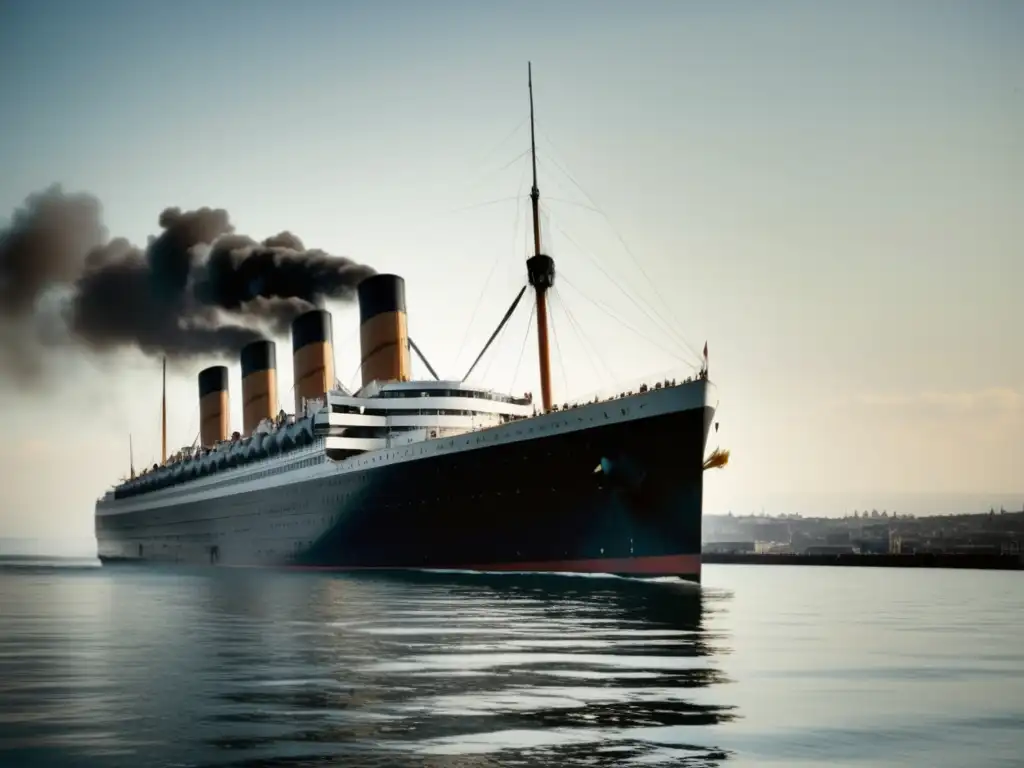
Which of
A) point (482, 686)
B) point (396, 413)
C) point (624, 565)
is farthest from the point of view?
point (396, 413)

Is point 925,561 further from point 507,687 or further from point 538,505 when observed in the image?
point 507,687

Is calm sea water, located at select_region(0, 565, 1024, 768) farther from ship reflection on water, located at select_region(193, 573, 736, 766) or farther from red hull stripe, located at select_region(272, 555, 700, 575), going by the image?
red hull stripe, located at select_region(272, 555, 700, 575)

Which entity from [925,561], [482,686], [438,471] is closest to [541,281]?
[438,471]

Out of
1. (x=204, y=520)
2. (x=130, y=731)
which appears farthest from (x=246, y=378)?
(x=130, y=731)

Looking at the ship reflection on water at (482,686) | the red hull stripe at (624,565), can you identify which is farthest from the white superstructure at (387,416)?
the ship reflection on water at (482,686)

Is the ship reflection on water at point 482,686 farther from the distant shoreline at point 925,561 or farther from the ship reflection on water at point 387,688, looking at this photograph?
the distant shoreline at point 925,561

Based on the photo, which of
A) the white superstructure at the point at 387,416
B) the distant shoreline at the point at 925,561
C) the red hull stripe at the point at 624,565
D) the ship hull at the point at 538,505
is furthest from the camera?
the distant shoreline at the point at 925,561

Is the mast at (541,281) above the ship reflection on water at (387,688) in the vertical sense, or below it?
above
